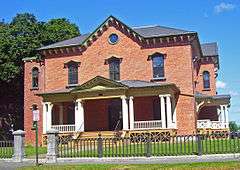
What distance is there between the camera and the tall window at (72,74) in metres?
42.6

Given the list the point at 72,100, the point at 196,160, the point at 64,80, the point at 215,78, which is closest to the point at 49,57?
the point at 64,80

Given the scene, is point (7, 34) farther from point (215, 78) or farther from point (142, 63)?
point (215, 78)

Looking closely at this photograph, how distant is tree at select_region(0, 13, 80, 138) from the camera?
5019 cm

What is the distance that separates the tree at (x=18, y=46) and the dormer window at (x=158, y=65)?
16807mm

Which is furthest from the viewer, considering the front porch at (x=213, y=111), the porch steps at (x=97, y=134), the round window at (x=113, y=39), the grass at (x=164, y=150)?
the round window at (x=113, y=39)

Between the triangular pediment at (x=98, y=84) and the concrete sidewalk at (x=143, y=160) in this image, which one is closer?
the concrete sidewalk at (x=143, y=160)

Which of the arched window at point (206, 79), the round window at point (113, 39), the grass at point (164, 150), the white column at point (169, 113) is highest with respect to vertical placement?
the round window at point (113, 39)

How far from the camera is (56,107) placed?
1689 inches

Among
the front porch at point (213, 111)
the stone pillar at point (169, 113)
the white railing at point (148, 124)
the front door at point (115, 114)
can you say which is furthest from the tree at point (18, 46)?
the stone pillar at point (169, 113)

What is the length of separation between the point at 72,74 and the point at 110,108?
16.0 ft

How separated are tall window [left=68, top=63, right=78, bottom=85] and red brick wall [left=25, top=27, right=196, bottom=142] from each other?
382 millimetres

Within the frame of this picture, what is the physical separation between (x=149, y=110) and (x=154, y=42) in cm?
593

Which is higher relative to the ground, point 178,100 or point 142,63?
point 142,63

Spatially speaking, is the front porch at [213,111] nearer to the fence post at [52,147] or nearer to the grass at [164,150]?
the grass at [164,150]
